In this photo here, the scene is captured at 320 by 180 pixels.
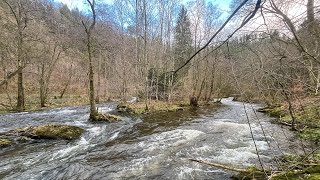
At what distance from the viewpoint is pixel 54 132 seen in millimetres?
10297

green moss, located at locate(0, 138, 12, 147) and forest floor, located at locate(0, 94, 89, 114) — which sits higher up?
forest floor, located at locate(0, 94, 89, 114)

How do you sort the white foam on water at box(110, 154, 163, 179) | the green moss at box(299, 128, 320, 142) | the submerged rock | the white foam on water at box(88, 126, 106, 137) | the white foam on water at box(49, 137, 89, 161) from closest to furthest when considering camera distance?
the white foam on water at box(110, 154, 163, 179), the white foam on water at box(49, 137, 89, 161), the green moss at box(299, 128, 320, 142), the submerged rock, the white foam on water at box(88, 126, 106, 137)

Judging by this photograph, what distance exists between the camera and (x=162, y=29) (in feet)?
80.3

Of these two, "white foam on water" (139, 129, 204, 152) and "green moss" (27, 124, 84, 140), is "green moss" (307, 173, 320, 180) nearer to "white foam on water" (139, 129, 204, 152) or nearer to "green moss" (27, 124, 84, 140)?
"white foam on water" (139, 129, 204, 152)

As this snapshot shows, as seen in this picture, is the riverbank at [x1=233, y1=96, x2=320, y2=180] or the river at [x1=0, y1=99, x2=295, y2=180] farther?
the river at [x1=0, y1=99, x2=295, y2=180]

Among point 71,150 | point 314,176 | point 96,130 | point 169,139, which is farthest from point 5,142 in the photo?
point 314,176

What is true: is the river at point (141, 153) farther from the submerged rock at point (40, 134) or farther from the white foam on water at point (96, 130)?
the submerged rock at point (40, 134)

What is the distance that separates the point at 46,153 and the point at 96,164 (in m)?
2.13

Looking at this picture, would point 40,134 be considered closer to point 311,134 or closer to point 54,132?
point 54,132

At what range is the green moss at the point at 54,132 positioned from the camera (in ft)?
33.1

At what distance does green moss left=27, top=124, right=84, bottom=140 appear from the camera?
10.1m

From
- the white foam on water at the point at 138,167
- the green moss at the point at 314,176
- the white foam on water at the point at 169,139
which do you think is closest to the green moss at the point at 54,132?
the white foam on water at the point at 169,139

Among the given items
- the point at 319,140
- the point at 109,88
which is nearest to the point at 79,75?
the point at 109,88

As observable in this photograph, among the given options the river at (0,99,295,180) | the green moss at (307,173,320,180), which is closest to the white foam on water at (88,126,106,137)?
the river at (0,99,295,180)
